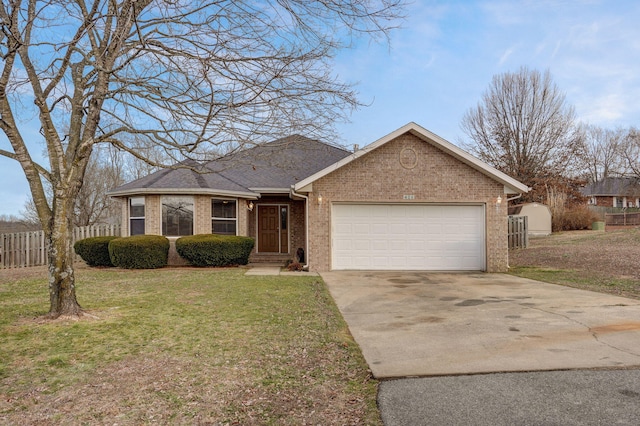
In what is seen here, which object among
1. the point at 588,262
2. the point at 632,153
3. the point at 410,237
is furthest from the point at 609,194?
the point at 410,237

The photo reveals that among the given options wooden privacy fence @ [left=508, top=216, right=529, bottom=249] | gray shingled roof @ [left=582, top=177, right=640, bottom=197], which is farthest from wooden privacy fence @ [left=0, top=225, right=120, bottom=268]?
gray shingled roof @ [left=582, top=177, right=640, bottom=197]

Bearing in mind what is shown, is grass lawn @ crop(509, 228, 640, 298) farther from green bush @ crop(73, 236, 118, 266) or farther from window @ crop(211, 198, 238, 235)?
green bush @ crop(73, 236, 118, 266)

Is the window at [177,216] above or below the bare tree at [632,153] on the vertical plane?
below

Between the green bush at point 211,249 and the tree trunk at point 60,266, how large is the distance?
734 cm

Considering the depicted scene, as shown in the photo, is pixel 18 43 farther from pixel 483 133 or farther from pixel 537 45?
pixel 483 133

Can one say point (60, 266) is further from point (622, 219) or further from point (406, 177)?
point (622, 219)

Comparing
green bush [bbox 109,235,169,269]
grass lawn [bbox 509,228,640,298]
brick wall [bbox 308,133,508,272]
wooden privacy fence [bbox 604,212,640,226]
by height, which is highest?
brick wall [bbox 308,133,508,272]

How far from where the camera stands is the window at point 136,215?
14.6 meters

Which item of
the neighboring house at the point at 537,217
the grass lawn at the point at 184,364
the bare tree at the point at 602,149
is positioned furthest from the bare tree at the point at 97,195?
the bare tree at the point at 602,149

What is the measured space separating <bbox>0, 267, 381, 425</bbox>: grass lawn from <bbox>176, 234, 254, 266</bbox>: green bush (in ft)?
18.0

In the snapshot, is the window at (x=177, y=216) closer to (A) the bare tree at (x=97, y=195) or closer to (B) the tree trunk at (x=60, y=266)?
(B) the tree trunk at (x=60, y=266)

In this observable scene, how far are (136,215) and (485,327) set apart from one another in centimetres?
1236

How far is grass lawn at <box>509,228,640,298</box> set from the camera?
10.4 metres

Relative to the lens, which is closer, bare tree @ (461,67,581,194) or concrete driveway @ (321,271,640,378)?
concrete driveway @ (321,271,640,378)
